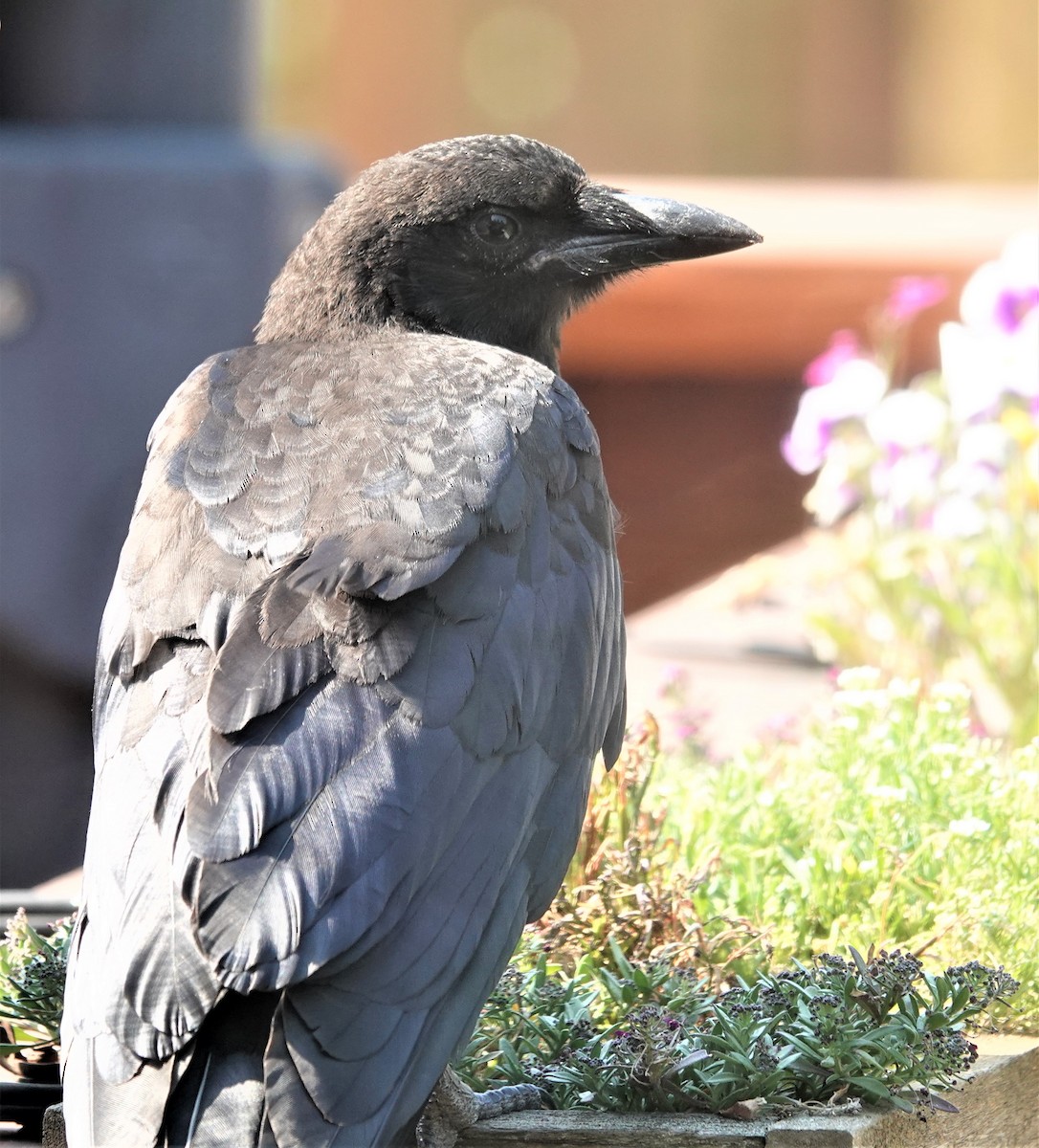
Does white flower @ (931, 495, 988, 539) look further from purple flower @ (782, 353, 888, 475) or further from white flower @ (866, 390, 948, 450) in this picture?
purple flower @ (782, 353, 888, 475)

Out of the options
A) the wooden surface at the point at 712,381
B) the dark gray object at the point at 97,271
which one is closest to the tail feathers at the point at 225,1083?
the dark gray object at the point at 97,271

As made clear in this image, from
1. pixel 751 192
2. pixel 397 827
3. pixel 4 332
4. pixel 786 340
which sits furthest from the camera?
pixel 751 192

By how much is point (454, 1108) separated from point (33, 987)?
708 mm

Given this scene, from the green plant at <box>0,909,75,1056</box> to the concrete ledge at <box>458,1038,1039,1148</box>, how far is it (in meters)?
A: 0.69

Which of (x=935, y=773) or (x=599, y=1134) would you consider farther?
(x=935, y=773)

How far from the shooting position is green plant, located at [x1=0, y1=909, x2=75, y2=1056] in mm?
2889

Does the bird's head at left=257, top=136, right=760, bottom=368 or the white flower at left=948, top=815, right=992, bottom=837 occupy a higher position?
the bird's head at left=257, top=136, right=760, bottom=368

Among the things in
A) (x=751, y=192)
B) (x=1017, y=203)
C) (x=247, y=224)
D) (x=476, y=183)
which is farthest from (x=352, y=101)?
(x=476, y=183)

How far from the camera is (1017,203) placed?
8.73 m

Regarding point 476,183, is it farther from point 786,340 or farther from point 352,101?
point 352,101

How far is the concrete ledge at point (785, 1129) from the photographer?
249 cm

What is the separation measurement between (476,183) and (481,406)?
67cm

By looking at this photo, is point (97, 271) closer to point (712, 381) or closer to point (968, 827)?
point (712, 381)

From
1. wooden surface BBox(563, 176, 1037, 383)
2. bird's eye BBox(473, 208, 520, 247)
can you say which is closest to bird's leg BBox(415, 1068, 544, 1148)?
bird's eye BBox(473, 208, 520, 247)
